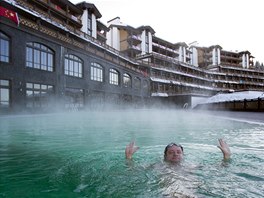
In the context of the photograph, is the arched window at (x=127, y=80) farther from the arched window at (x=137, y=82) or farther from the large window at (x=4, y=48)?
the large window at (x=4, y=48)

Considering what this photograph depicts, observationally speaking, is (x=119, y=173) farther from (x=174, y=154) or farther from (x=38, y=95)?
(x=38, y=95)

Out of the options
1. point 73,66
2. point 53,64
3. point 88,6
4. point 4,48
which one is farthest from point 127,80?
point 4,48

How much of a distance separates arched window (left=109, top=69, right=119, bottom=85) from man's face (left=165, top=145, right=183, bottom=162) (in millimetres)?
32800

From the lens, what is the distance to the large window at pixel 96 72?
33.1m

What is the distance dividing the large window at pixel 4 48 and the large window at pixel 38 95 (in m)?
3.03

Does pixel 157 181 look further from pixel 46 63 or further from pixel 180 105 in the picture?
pixel 180 105

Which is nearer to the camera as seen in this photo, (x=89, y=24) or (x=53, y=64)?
(x=53, y=64)

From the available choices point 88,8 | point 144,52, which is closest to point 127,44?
point 144,52

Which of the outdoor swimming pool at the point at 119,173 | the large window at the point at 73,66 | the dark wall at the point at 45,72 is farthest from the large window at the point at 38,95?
the outdoor swimming pool at the point at 119,173

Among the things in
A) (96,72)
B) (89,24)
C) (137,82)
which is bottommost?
(137,82)

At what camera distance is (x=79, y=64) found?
1202 inches

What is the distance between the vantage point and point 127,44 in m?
55.2

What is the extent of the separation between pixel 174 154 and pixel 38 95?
21.3 meters

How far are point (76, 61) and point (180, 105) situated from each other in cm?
2229
